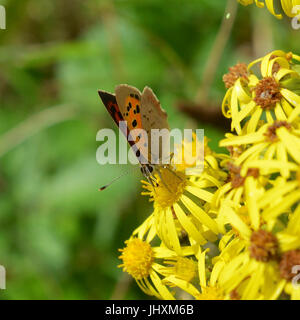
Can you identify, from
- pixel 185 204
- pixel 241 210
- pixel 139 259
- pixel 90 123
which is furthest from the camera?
pixel 90 123

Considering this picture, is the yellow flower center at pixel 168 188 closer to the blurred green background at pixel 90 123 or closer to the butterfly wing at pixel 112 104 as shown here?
the butterfly wing at pixel 112 104

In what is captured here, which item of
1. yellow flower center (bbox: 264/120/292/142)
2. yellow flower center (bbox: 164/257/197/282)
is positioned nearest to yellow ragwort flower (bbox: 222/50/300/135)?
yellow flower center (bbox: 264/120/292/142)

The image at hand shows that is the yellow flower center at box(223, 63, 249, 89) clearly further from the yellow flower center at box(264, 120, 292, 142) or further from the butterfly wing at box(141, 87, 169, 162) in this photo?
the yellow flower center at box(264, 120, 292, 142)

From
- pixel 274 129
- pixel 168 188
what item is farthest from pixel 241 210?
pixel 168 188

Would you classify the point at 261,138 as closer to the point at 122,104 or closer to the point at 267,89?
the point at 267,89

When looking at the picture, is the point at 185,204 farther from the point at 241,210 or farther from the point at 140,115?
the point at 140,115
